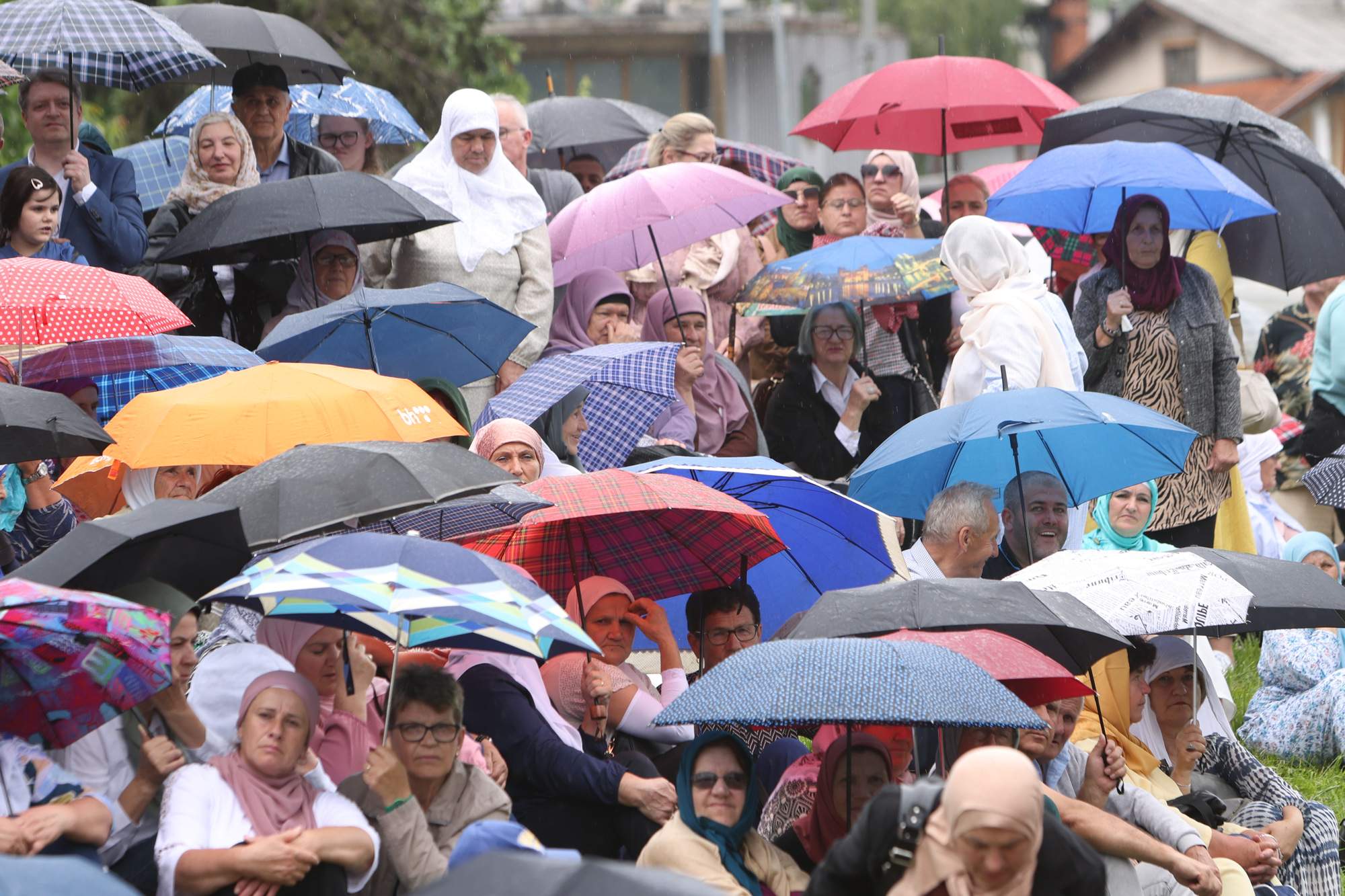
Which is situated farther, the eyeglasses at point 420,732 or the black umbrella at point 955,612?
the black umbrella at point 955,612

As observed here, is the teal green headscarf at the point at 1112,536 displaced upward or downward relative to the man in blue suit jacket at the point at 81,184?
downward

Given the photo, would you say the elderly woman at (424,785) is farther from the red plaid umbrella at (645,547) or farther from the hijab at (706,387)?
the hijab at (706,387)

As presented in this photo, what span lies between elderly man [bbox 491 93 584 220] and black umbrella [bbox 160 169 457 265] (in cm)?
138

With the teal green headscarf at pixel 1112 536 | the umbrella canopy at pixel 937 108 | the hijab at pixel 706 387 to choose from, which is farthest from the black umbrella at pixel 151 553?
the umbrella canopy at pixel 937 108

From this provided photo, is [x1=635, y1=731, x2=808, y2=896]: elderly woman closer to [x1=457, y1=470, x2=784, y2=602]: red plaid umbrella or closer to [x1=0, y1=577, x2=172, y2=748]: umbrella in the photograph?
[x1=457, y1=470, x2=784, y2=602]: red plaid umbrella

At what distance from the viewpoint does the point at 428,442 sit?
18.9 ft

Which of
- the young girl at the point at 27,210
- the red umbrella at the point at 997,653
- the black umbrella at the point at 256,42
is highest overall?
the black umbrella at the point at 256,42

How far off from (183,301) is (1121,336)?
406 cm

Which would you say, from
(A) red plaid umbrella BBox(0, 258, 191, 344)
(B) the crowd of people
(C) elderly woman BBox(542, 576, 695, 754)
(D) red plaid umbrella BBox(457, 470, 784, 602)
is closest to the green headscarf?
(B) the crowd of people

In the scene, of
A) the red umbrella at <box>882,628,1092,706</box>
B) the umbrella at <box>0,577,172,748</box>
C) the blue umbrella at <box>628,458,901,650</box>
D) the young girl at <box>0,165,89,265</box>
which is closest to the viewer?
the umbrella at <box>0,577,172,748</box>

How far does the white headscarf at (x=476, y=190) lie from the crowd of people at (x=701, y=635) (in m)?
0.02

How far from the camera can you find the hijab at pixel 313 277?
804cm

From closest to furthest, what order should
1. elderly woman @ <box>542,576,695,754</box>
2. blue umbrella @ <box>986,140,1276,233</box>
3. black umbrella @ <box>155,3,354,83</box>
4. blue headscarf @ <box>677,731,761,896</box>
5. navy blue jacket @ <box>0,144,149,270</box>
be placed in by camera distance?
blue headscarf @ <box>677,731,761,896</box>, elderly woman @ <box>542,576,695,754</box>, navy blue jacket @ <box>0,144,149,270</box>, blue umbrella @ <box>986,140,1276,233</box>, black umbrella @ <box>155,3,354,83</box>

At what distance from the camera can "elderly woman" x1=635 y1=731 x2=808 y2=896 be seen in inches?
214
